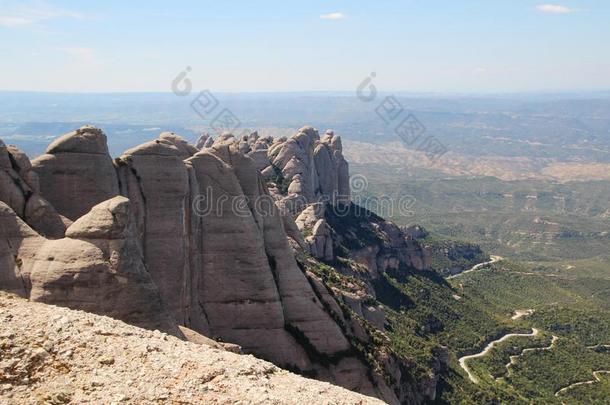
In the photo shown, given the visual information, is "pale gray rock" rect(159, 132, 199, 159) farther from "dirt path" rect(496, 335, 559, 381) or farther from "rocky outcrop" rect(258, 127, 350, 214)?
"dirt path" rect(496, 335, 559, 381)

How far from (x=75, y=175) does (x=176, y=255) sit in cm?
710

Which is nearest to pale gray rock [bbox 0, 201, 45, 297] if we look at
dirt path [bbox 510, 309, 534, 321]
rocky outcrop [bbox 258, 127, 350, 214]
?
rocky outcrop [bbox 258, 127, 350, 214]

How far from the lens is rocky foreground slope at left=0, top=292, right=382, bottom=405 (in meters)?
18.9

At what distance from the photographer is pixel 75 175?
33438mm

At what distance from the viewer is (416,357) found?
63750 mm

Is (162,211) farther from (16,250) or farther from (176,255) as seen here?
(16,250)

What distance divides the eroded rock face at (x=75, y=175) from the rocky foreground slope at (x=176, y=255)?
55 millimetres

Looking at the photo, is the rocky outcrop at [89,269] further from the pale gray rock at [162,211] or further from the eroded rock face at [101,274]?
the pale gray rock at [162,211]

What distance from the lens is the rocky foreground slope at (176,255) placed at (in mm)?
26469

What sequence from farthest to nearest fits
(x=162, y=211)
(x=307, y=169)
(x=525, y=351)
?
1. (x=307, y=169)
2. (x=525, y=351)
3. (x=162, y=211)

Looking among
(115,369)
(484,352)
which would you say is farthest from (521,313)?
(115,369)

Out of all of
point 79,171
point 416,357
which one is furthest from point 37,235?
point 416,357

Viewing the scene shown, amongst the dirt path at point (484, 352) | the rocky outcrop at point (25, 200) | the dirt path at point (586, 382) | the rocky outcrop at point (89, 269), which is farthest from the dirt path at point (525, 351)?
the rocky outcrop at point (25, 200)

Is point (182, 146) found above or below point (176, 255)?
above
